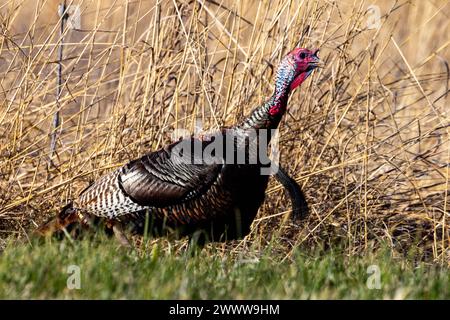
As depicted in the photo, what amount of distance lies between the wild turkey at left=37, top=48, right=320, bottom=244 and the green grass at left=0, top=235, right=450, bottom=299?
2.82 ft

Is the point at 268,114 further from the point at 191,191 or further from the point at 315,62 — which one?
the point at 191,191

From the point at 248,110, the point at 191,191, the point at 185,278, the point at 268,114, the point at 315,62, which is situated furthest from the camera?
the point at 248,110

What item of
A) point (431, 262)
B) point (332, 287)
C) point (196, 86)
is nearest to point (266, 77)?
point (196, 86)

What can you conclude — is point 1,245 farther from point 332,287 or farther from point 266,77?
point 332,287

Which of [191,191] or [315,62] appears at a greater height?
[315,62]

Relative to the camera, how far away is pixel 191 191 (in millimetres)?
5320

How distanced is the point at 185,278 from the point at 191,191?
156 cm

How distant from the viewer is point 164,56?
6.14 m

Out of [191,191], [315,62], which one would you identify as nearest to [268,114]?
[315,62]

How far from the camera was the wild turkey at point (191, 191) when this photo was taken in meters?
5.26

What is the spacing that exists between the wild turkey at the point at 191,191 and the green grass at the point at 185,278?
0.86 m

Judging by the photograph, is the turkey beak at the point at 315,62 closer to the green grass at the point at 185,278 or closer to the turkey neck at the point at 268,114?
the turkey neck at the point at 268,114

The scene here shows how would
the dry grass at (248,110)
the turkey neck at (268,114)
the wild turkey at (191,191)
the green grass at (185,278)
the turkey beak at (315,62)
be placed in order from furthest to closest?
the dry grass at (248,110)
the turkey beak at (315,62)
the turkey neck at (268,114)
the wild turkey at (191,191)
the green grass at (185,278)

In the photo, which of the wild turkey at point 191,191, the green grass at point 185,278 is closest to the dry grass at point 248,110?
the wild turkey at point 191,191
